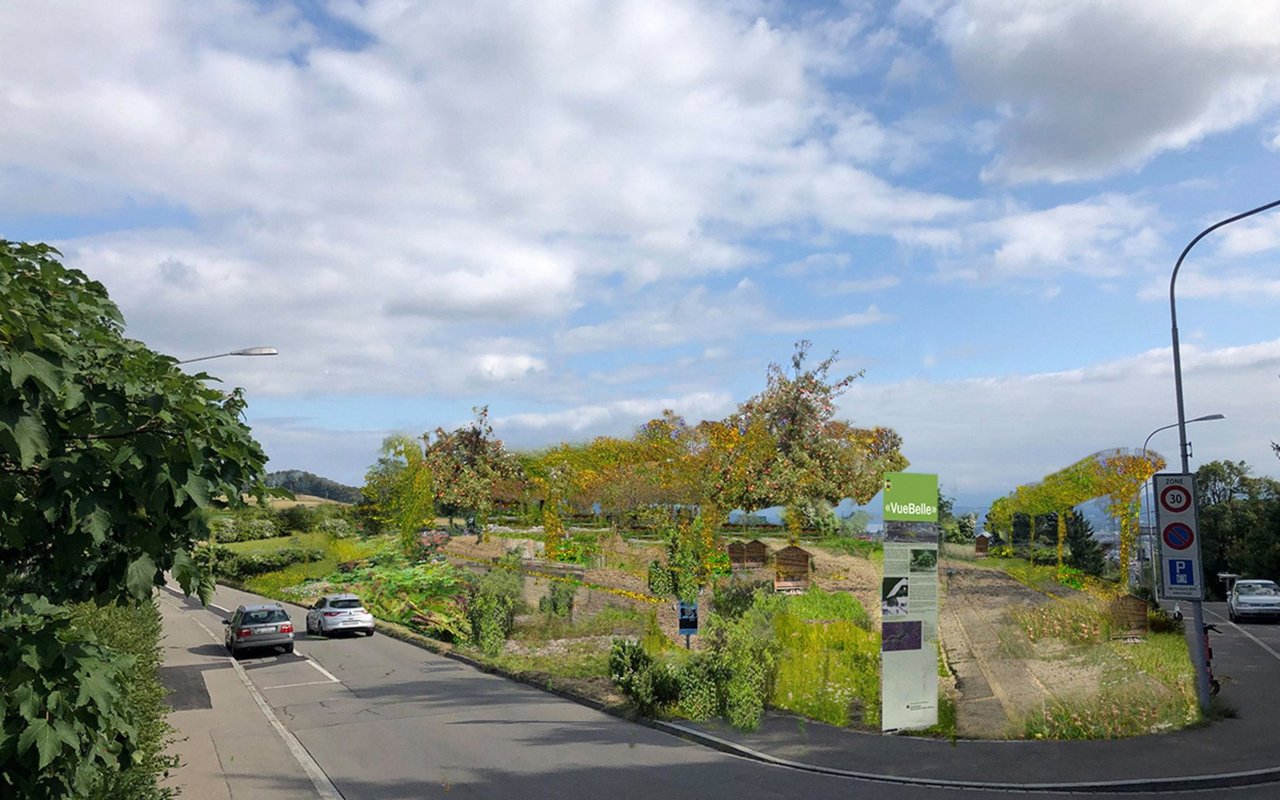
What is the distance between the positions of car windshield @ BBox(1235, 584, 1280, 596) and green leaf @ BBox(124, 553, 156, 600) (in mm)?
38537

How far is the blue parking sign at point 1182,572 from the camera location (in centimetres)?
1508

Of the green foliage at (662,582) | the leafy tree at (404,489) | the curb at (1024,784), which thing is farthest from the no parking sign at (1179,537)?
the leafy tree at (404,489)

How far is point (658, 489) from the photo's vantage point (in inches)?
1928

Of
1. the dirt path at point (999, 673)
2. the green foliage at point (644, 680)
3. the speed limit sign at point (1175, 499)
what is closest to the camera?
the dirt path at point (999, 673)

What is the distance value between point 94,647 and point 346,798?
778cm

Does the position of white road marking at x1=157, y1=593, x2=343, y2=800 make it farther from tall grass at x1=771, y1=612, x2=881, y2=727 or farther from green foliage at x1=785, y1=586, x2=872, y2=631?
green foliage at x1=785, y1=586, x2=872, y2=631

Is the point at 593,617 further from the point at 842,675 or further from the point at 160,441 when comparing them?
the point at 160,441

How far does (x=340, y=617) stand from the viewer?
29.5 metres

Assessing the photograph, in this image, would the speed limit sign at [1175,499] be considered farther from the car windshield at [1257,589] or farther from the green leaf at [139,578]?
the car windshield at [1257,589]

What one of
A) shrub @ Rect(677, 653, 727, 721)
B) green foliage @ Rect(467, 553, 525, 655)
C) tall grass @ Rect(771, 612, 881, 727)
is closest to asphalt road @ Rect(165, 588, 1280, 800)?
shrub @ Rect(677, 653, 727, 721)

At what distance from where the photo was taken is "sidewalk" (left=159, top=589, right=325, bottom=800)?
11547mm

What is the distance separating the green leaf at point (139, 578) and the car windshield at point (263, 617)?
24.3 meters

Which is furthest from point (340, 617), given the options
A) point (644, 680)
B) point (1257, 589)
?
point (1257, 589)

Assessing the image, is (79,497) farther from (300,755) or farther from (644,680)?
(644,680)
